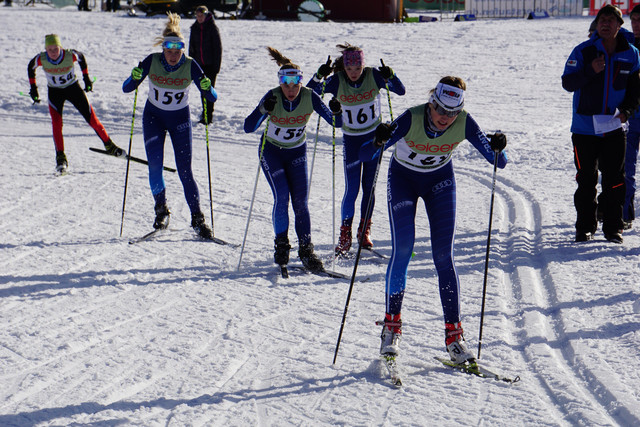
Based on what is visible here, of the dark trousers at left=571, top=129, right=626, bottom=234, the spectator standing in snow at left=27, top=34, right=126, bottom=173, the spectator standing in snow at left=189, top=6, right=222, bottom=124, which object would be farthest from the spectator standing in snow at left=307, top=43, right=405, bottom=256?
the spectator standing in snow at left=189, top=6, right=222, bottom=124

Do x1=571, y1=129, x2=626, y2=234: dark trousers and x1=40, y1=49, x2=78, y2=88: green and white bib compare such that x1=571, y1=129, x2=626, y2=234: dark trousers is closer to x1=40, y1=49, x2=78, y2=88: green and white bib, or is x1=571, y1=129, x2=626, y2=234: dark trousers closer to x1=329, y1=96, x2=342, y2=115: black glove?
x1=329, y1=96, x2=342, y2=115: black glove

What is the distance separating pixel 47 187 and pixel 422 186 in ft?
20.0

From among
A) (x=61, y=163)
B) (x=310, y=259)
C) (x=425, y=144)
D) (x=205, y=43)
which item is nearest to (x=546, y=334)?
(x=425, y=144)

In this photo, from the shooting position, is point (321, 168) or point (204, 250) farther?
point (321, 168)

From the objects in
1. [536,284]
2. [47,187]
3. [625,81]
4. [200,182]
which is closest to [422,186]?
[536,284]

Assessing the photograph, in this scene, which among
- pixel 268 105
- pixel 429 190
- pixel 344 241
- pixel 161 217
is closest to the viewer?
pixel 429 190

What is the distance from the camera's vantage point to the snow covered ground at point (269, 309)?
424cm

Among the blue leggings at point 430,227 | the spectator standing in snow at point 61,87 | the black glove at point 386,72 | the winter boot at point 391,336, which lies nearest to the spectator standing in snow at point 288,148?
the black glove at point 386,72

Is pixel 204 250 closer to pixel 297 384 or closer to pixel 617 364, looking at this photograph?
pixel 297 384

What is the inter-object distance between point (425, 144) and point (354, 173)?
238 cm

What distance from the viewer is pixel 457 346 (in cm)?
470

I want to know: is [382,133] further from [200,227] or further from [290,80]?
[200,227]

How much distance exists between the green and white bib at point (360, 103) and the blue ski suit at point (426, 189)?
2102mm

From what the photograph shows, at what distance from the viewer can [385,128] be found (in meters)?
4.67
